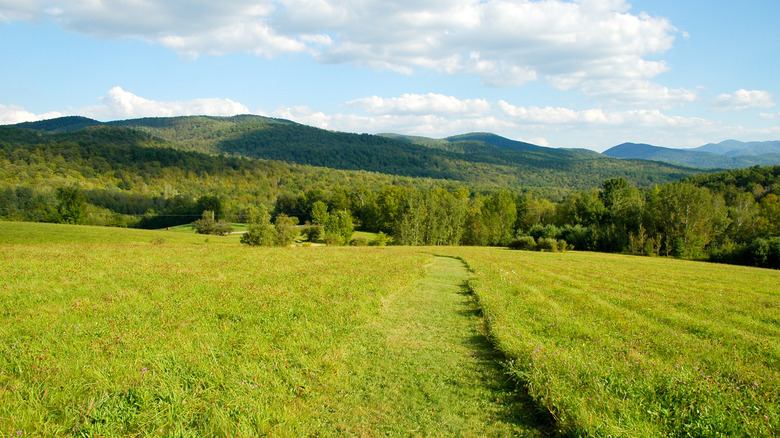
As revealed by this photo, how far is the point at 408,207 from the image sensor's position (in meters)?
77.8

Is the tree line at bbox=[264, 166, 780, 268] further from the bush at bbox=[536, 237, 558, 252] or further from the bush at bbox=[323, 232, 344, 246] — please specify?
the bush at bbox=[323, 232, 344, 246]

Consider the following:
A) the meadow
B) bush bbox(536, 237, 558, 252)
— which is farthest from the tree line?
the meadow

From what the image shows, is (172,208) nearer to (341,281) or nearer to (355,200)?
(355,200)

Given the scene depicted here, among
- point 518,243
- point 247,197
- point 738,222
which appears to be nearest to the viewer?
point 518,243

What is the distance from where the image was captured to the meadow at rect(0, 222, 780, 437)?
4.52 metres

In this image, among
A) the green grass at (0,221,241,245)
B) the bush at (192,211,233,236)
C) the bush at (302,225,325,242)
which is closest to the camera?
the green grass at (0,221,241,245)

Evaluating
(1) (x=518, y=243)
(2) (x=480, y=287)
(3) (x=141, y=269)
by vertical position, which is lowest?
(1) (x=518, y=243)

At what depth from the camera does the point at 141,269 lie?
1307 cm

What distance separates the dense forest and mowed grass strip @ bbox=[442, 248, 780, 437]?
41.3 m

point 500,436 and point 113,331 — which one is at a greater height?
point 113,331

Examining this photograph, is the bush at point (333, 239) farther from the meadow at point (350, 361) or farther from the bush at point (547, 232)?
the meadow at point (350, 361)

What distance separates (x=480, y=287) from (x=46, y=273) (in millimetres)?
13976

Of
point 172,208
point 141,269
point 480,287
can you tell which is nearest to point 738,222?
point 480,287

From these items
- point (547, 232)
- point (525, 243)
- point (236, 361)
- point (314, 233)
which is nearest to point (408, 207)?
point (314, 233)
